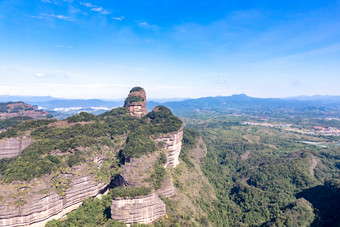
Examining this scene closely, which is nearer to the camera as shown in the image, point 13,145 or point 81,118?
point 13,145

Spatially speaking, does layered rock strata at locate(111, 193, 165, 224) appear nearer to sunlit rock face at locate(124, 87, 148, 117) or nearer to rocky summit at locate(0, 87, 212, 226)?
rocky summit at locate(0, 87, 212, 226)

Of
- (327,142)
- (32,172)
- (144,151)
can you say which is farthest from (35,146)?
(327,142)

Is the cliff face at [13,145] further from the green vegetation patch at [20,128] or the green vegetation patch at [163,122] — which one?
the green vegetation patch at [163,122]

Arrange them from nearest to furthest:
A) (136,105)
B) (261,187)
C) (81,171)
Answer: (81,171) → (261,187) → (136,105)

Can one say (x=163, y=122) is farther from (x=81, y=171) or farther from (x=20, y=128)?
(x=20, y=128)

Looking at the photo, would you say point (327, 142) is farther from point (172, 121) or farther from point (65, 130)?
point (65, 130)

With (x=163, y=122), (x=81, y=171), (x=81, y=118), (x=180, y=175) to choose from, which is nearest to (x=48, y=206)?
(x=81, y=171)

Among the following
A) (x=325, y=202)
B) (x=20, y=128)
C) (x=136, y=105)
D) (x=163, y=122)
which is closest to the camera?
(x=20, y=128)

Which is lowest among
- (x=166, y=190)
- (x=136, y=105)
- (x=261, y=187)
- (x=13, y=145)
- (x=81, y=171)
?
(x=261, y=187)
